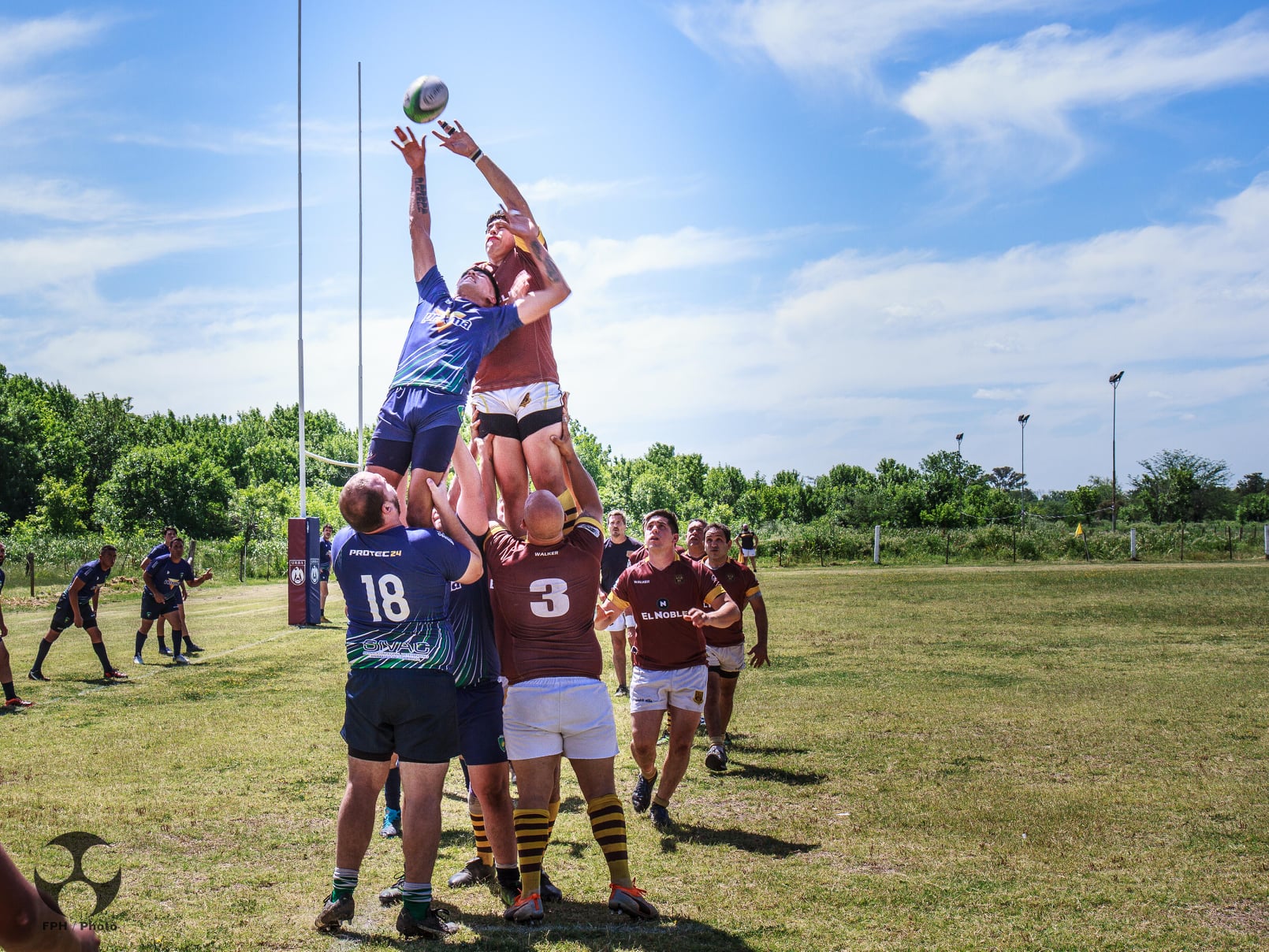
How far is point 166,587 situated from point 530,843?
13746 mm

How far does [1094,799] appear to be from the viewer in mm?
7914

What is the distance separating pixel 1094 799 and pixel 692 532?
14.2ft

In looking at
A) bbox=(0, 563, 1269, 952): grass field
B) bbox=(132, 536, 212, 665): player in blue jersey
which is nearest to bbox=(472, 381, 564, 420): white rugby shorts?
bbox=(0, 563, 1269, 952): grass field

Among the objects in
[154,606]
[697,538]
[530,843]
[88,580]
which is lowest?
[530,843]

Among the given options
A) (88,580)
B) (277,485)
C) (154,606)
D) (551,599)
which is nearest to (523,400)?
(551,599)

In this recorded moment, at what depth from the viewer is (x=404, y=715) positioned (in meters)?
5.04

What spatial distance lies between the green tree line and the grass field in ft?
168

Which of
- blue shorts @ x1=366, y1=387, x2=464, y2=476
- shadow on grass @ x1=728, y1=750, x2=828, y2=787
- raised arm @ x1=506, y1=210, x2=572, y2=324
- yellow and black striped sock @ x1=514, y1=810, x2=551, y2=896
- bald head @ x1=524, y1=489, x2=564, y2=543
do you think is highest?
raised arm @ x1=506, y1=210, x2=572, y2=324

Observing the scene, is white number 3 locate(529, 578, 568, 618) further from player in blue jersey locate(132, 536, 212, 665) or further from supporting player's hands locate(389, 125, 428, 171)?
player in blue jersey locate(132, 536, 212, 665)

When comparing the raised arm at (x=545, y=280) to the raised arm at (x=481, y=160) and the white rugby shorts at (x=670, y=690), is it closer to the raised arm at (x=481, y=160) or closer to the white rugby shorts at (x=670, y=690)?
the raised arm at (x=481, y=160)

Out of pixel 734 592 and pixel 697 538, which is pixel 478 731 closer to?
pixel 734 592

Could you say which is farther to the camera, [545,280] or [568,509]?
[545,280]

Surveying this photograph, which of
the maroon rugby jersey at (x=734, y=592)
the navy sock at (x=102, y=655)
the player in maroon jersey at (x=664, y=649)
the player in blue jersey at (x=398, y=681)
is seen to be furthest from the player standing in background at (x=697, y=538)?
the navy sock at (x=102, y=655)

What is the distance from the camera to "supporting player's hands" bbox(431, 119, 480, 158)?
22.1 feet
